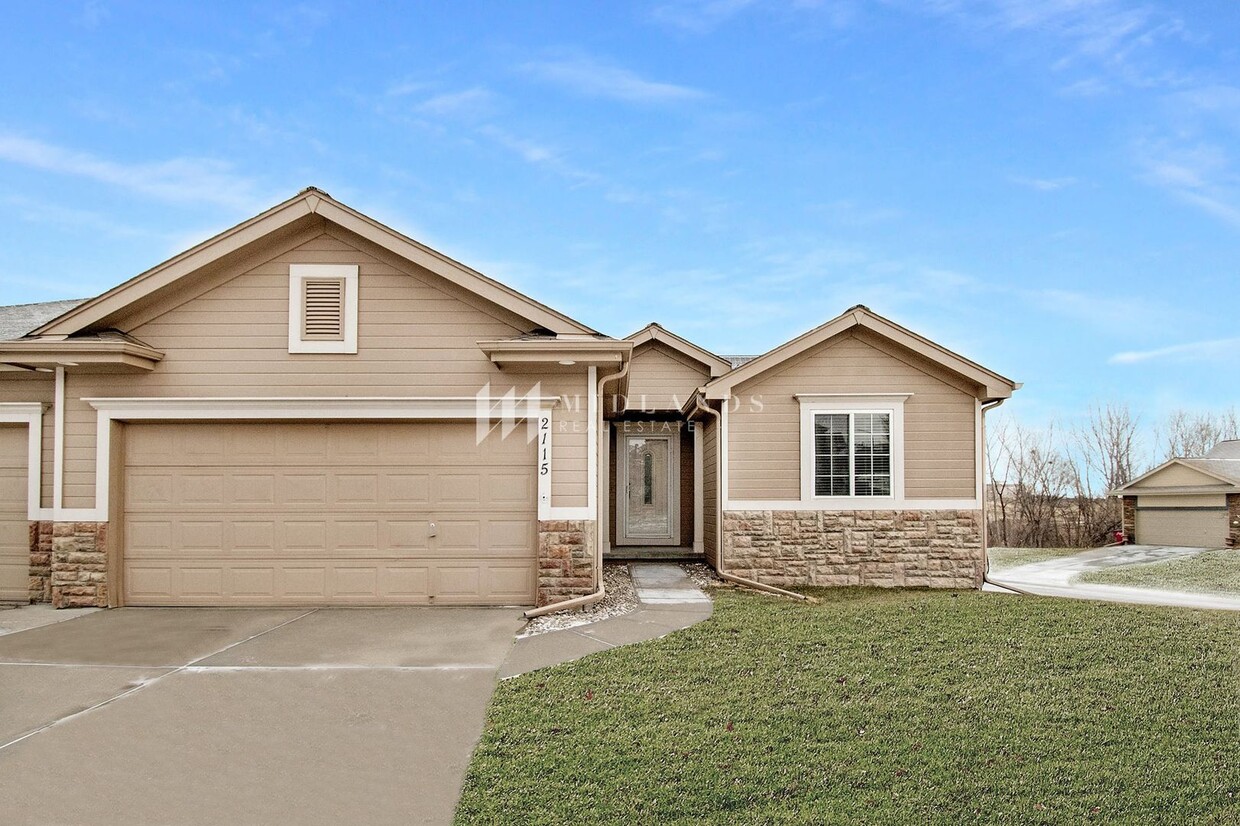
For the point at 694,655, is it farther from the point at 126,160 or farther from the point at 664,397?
the point at 126,160

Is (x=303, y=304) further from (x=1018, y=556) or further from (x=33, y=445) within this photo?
(x=1018, y=556)

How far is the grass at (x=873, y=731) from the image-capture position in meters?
4.14

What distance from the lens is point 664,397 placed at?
15.4 metres

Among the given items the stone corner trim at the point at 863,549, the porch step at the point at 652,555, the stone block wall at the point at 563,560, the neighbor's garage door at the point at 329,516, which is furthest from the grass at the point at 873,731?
the porch step at the point at 652,555

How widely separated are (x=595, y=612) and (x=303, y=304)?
5.10 m

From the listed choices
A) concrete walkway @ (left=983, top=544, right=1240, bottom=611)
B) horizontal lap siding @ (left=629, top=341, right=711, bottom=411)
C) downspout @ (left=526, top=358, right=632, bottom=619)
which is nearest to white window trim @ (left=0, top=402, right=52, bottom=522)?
downspout @ (left=526, top=358, right=632, bottom=619)

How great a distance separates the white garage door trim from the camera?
362 inches

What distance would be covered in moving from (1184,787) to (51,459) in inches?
457

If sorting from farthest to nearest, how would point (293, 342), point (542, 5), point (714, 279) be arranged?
point (714, 279) < point (542, 5) < point (293, 342)

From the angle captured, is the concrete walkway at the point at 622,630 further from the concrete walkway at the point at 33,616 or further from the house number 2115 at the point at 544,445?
the concrete walkway at the point at 33,616

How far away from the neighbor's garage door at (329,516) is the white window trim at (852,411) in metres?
4.93

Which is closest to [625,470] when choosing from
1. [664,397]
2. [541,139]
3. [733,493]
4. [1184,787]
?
[664,397]

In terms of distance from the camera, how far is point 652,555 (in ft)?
48.9

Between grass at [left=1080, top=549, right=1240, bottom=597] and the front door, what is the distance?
7.61 meters
